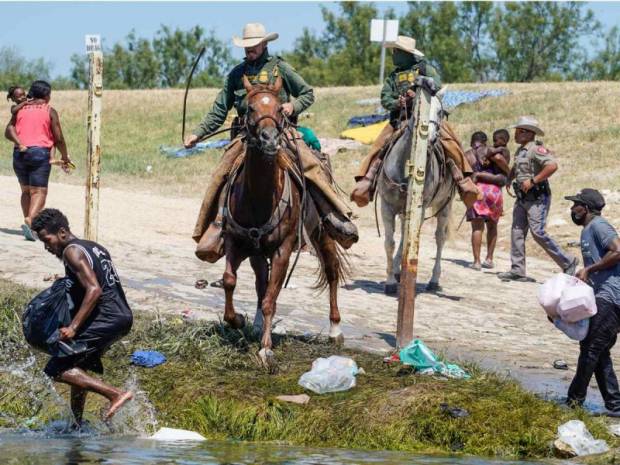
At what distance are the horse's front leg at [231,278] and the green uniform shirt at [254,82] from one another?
1313mm

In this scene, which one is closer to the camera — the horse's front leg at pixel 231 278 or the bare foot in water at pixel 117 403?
the bare foot in water at pixel 117 403

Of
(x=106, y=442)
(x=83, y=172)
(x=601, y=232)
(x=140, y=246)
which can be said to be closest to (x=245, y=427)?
(x=106, y=442)

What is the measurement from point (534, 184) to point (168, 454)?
9.83 metres

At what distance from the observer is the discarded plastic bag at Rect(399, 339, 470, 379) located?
10.3m

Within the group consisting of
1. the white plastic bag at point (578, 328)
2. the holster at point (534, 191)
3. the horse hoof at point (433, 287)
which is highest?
the holster at point (534, 191)

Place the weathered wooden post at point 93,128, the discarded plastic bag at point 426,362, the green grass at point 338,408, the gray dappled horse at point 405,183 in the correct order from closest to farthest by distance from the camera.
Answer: the green grass at point 338,408 → the discarded plastic bag at point 426,362 → the weathered wooden post at point 93,128 → the gray dappled horse at point 405,183

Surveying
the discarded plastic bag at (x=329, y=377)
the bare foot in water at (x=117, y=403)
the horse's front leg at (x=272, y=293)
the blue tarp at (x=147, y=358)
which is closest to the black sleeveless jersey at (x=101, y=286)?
the bare foot in water at (x=117, y=403)

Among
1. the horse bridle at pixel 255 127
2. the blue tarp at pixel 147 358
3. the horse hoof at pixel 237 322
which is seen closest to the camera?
the horse bridle at pixel 255 127

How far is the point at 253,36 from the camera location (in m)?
11.6

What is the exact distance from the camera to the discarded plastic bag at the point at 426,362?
33.8ft

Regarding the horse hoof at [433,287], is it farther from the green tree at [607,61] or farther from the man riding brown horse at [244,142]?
the green tree at [607,61]

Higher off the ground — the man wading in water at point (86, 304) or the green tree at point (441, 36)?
the green tree at point (441, 36)

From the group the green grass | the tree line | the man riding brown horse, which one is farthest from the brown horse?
the tree line

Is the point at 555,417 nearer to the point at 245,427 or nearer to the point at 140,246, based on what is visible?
the point at 245,427
